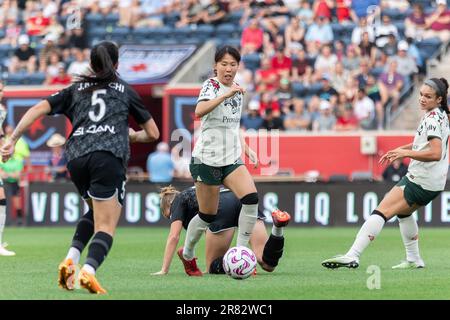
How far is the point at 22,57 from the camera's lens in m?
31.8

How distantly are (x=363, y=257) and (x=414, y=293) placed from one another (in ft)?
16.5

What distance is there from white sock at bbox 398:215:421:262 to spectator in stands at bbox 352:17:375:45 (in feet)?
47.4

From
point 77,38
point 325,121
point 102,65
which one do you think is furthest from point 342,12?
point 102,65

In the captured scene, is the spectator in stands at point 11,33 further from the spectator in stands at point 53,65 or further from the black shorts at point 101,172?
the black shorts at point 101,172

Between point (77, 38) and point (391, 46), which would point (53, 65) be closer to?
point (77, 38)

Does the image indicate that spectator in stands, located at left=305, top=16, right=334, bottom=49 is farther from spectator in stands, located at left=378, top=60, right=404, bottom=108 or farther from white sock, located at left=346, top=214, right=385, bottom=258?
white sock, located at left=346, top=214, right=385, bottom=258

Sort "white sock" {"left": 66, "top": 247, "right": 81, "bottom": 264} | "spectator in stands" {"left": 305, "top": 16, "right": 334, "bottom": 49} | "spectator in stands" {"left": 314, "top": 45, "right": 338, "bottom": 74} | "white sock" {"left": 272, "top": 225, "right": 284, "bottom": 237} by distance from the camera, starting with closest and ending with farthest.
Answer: "white sock" {"left": 66, "top": 247, "right": 81, "bottom": 264} → "white sock" {"left": 272, "top": 225, "right": 284, "bottom": 237} → "spectator in stands" {"left": 314, "top": 45, "right": 338, "bottom": 74} → "spectator in stands" {"left": 305, "top": 16, "right": 334, "bottom": 49}

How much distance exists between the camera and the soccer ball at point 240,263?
12.1m

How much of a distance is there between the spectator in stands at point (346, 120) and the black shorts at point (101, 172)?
54.6 ft


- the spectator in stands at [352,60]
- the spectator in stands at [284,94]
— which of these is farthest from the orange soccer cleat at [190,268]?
the spectator in stands at [352,60]

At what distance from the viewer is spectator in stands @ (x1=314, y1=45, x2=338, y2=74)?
2770cm

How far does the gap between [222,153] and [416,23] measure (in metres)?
16.7

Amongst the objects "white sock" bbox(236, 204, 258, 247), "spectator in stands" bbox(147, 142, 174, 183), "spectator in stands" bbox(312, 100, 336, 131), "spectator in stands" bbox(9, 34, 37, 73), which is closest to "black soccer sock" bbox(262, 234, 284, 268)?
"white sock" bbox(236, 204, 258, 247)
